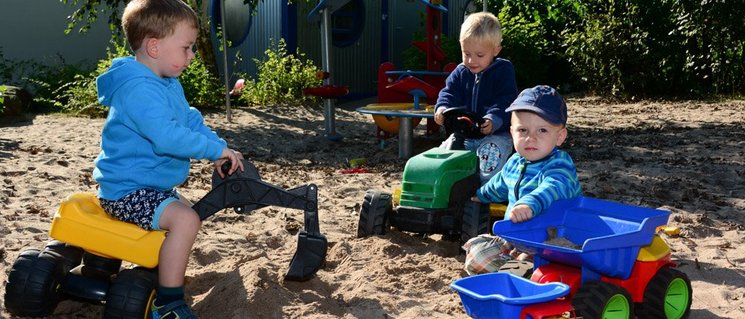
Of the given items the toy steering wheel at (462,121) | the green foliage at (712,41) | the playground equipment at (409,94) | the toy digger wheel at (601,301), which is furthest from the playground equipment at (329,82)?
the toy digger wheel at (601,301)

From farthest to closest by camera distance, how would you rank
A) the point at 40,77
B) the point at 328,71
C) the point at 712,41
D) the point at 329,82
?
the point at 40,77
the point at 712,41
the point at 329,82
the point at 328,71

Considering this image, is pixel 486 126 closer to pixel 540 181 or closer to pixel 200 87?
pixel 540 181

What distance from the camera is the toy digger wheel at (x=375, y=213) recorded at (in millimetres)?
4465

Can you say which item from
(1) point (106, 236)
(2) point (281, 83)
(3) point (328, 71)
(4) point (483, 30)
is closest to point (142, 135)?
(1) point (106, 236)

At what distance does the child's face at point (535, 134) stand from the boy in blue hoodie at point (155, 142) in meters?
1.18

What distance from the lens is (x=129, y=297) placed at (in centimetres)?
310

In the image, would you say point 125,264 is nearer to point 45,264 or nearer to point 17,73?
point 45,264

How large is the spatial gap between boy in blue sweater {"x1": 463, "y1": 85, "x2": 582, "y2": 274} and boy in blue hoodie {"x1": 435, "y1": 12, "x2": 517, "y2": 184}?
2.25 ft

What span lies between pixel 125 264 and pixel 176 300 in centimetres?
104

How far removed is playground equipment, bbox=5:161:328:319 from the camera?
3.17m

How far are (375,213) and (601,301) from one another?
1.75 metres

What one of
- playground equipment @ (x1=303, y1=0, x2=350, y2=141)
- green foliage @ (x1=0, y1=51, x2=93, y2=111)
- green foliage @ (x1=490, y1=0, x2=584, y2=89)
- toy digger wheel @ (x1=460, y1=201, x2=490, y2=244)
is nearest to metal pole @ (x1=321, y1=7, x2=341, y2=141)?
playground equipment @ (x1=303, y1=0, x2=350, y2=141)

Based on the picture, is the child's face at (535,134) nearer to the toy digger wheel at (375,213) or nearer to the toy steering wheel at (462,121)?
the toy steering wheel at (462,121)

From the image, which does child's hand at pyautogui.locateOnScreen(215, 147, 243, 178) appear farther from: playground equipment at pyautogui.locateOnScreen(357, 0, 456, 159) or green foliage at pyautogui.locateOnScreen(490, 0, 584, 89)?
green foliage at pyautogui.locateOnScreen(490, 0, 584, 89)
